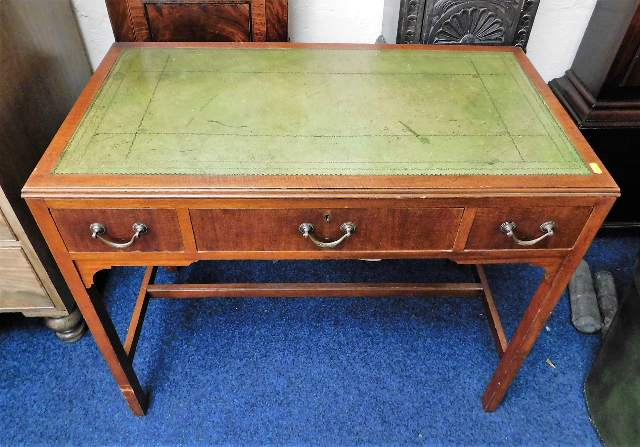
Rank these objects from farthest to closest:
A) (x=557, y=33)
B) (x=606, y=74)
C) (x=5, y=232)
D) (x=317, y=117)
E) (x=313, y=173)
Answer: (x=557, y=33)
(x=606, y=74)
(x=5, y=232)
(x=317, y=117)
(x=313, y=173)

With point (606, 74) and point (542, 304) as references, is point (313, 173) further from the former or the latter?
point (606, 74)

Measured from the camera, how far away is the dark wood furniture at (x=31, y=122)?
1274 millimetres

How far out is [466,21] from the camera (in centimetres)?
146

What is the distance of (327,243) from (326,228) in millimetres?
30

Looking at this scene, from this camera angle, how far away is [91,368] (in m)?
1.64

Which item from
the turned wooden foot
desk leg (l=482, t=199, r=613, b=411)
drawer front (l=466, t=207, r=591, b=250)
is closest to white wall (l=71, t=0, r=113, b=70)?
the turned wooden foot

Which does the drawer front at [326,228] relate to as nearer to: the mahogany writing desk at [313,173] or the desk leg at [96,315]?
the mahogany writing desk at [313,173]

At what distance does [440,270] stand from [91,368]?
121cm

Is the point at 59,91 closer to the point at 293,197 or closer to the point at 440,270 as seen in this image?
the point at 293,197

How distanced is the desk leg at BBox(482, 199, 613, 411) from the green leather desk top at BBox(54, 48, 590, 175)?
0.42ft

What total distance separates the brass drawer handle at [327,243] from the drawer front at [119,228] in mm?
247

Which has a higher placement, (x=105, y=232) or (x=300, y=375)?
(x=105, y=232)

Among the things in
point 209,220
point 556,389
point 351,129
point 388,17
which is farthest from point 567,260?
point 388,17

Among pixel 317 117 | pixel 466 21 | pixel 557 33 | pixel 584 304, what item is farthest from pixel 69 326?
pixel 557 33
